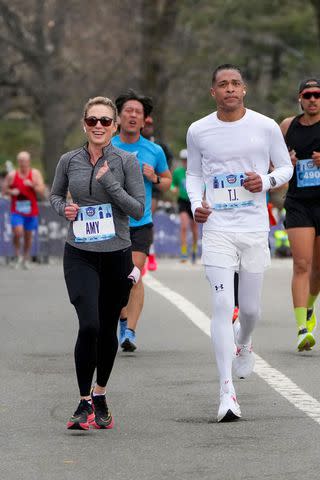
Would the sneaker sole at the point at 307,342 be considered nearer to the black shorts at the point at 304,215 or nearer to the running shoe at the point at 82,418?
the black shorts at the point at 304,215

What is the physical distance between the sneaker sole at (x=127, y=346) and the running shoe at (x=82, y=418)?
11.9ft

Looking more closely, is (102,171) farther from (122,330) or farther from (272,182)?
(122,330)

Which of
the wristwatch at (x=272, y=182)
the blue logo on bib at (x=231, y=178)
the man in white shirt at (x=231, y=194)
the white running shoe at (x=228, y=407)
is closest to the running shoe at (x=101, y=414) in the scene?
the white running shoe at (x=228, y=407)

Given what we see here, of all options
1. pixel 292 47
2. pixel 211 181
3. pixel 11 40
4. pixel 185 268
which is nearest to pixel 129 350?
pixel 211 181

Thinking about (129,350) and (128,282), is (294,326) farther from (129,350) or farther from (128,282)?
(128,282)

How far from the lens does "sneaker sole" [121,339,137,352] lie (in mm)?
11875

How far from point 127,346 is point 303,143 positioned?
201 centimetres

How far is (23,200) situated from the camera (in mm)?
25844

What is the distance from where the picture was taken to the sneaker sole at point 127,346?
11.9m

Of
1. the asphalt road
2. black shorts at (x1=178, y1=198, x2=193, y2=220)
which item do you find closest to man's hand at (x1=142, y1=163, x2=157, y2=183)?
the asphalt road

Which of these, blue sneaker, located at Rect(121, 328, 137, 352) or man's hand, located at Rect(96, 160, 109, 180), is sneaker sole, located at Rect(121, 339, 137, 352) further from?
man's hand, located at Rect(96, 160, 109, 180)

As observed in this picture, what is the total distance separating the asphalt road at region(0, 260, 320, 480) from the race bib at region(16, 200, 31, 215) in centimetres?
1105

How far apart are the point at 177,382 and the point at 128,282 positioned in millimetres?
1810

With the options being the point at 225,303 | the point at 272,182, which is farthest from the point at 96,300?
the point at 272,182
